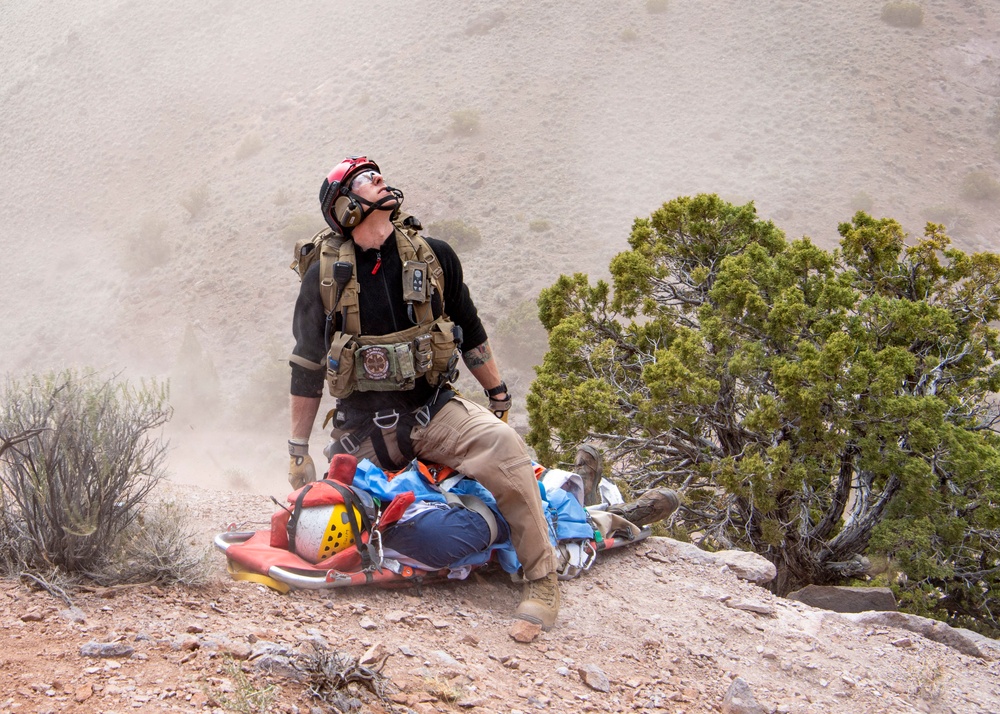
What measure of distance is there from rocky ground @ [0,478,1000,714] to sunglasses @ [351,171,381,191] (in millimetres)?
1712

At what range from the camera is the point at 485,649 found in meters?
3.19

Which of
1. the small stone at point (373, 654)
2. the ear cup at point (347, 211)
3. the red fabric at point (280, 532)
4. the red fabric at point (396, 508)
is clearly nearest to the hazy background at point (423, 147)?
the red fabric at point (280, 532)

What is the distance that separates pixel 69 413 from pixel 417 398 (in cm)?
142

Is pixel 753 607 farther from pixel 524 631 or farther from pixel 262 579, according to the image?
pixel 262 579

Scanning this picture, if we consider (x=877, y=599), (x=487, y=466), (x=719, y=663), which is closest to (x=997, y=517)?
(x=877, y=599)

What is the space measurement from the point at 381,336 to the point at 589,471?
1665 millimetres

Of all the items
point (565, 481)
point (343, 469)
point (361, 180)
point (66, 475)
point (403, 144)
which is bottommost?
point (565, 481)

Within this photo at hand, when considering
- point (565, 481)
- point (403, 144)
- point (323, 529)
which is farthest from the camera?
point (403, 144)

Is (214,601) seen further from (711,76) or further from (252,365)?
(711,76)

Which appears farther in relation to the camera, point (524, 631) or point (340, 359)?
point (340, 359)

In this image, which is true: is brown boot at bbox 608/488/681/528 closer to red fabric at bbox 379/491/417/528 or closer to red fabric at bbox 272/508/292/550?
red fabric at bbox 379/491/417/528

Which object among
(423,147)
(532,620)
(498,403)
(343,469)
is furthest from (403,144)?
(532,620)

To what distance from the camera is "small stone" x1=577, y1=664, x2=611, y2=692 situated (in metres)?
3.05

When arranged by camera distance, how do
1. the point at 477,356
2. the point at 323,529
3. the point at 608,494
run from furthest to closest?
the point at 608,494 < the point at 477,356 < the point at 323,529
